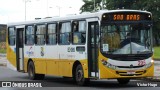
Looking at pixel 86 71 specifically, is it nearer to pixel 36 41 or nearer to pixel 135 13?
pixel 135 13

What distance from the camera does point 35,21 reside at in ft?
76.8

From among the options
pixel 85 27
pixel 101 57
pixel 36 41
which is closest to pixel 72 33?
pixel 85 27

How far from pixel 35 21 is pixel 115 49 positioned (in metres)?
6.52

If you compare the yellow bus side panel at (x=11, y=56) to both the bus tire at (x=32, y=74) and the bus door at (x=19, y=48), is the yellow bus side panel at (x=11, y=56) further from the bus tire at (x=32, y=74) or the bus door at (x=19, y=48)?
the bus tire at (x=32, y=74)

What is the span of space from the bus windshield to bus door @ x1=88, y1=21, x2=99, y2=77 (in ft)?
1.54

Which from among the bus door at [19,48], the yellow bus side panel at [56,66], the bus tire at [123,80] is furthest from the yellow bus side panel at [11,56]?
the bus tire at [123,80]

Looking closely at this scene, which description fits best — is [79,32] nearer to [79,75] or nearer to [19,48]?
[79,75]

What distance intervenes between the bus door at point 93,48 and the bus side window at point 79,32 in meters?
0.38

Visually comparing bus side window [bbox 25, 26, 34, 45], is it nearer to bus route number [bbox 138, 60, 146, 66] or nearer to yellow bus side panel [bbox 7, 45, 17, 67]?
yellow bus side panel [bbox 7, 45, 17, 67]

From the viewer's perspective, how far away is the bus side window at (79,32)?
1891cm

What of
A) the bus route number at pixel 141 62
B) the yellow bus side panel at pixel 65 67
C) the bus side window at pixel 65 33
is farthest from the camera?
the bus side window at pixel 65 33

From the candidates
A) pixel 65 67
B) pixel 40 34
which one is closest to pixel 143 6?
pixel 40 34

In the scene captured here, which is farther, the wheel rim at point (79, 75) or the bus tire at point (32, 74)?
the bus tire at point (32, 74)

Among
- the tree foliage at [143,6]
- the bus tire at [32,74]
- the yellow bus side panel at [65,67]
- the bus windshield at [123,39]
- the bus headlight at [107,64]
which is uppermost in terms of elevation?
the tree foliage at [143,6]
